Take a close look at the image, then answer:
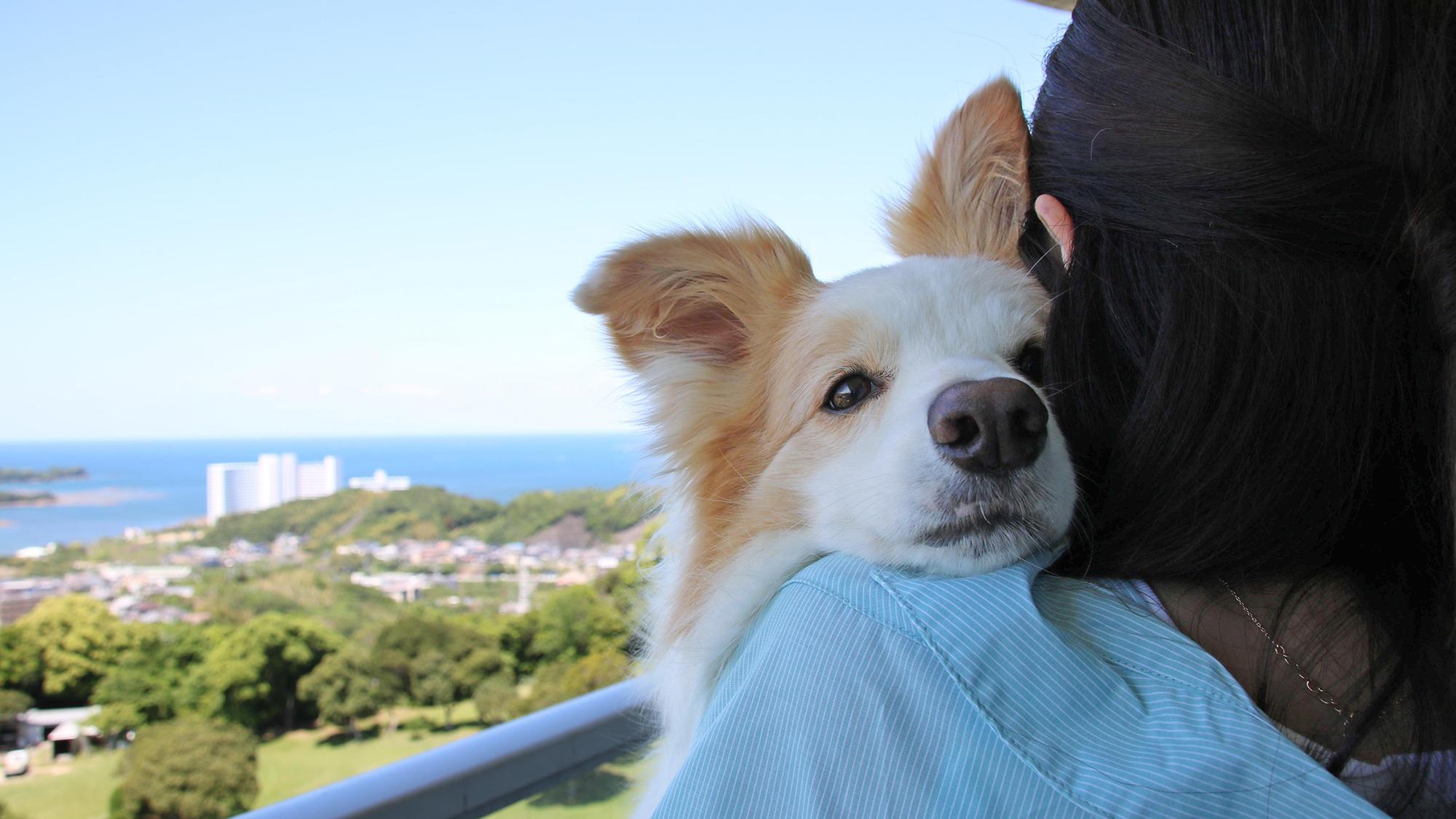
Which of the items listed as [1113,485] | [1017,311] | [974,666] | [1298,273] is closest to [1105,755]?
[974,666]

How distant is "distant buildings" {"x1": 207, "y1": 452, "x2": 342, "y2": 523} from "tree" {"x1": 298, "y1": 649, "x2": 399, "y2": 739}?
2024mm

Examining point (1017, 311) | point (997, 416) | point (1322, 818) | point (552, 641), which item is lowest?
point (552, 641)

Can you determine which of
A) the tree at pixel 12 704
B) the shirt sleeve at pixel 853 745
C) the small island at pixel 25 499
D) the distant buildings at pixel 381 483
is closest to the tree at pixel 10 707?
the tree at pixel 12 704

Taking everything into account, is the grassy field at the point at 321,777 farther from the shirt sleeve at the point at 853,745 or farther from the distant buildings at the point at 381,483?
the distant buildings at the point at 381,483

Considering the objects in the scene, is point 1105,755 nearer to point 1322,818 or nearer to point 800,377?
point 1322,818

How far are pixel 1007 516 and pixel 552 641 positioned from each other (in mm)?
4805

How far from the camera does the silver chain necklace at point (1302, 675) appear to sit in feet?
2.31

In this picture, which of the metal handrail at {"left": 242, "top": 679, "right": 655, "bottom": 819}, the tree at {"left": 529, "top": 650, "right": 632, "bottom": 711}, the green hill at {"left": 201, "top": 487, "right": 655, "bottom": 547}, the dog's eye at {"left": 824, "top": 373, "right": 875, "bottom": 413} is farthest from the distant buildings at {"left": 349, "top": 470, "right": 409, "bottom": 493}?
the dog's eye at {"left": 824, "top": 373, "right": 875, "bottom": 413}

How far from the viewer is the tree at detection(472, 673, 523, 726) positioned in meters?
5.08

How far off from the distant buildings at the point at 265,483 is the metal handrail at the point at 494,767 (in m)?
5.68

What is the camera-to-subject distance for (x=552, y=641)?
536 centimetres

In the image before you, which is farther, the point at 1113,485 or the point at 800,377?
the point at 800,377

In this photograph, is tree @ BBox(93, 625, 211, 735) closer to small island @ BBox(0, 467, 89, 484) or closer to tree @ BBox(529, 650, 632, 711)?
small island @ BBox(0, 467, 89, 484)

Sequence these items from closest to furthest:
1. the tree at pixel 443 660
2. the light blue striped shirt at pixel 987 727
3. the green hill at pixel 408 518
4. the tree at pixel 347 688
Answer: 1. the light blue striped shirt at pixel 987 727
2. the tree at pixel 347 688
3. the tree at pixel 443 660
4. the green hill at pixel 408 518
